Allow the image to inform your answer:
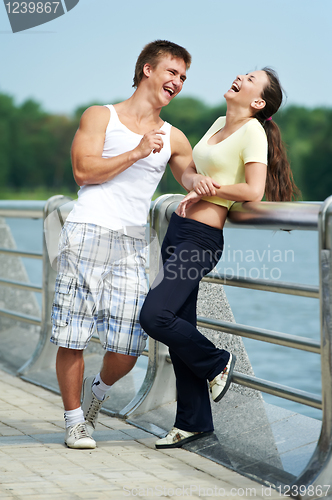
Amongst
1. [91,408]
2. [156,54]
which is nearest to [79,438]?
[91,408]

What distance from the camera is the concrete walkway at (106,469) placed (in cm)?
267

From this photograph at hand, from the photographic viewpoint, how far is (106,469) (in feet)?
9.70

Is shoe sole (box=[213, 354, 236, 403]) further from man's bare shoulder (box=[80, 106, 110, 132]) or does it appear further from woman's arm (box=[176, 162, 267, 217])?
man's bare shoulder (box=[80, 106, 110, 132])

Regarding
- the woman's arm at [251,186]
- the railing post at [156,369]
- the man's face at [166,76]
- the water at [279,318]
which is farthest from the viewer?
the water at [279,318]

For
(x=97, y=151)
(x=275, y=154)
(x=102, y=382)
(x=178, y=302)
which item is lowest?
(x=102, y=382)

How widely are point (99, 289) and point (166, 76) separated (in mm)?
1178

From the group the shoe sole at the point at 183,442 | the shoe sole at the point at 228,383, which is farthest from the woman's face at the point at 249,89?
the shoe sole at the point at 183,442

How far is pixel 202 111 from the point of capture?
88500mm

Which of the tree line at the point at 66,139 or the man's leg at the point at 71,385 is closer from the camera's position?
the man's leg at the point at 71,385

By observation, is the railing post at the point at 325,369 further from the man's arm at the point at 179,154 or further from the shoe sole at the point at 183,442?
the man's arm at the point at 179,154

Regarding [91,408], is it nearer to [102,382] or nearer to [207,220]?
[102,382]

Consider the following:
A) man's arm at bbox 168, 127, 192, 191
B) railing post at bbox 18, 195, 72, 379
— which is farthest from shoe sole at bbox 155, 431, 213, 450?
railing post at bbox 18, 195, 72, 379

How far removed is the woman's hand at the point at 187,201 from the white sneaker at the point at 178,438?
1.12m

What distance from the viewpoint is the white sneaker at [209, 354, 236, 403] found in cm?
316
